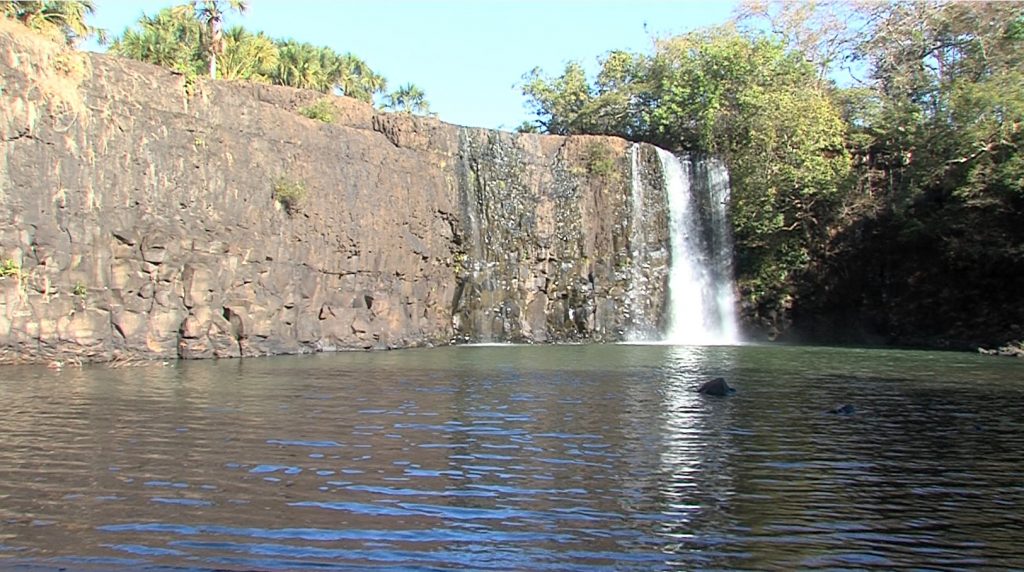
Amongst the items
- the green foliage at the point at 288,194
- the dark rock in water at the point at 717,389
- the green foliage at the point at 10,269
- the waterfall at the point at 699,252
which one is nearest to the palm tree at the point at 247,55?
the green foliage at the point at 288,194

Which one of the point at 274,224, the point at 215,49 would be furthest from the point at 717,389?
the point at 215,49

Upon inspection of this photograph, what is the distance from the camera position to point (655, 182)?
39500 millimetres

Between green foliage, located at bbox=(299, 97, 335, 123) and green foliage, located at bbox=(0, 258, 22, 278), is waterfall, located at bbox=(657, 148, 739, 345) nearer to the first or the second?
green foliage, located at bbox=(299, 97, 335, 123)

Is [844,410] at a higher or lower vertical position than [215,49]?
lower

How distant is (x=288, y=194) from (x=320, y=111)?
4.42 metres

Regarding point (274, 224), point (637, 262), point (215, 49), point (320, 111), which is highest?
point (215, 49)

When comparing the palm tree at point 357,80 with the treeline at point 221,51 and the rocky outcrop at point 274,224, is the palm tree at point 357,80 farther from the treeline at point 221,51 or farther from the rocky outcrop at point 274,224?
the rocky outcrop at point 274,224

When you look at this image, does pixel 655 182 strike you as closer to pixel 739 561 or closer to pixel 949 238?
pixel 949 238

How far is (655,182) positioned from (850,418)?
26029 millimetres

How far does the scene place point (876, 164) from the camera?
134 feet

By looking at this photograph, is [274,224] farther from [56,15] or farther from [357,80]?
[357,80]

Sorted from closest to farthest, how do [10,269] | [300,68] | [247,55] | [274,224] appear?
[10,269]
[274,224]
[247,55]
[300,68]

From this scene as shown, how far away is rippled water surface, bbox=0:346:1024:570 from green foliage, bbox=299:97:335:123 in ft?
47.2

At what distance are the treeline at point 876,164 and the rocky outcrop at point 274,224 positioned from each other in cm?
477
